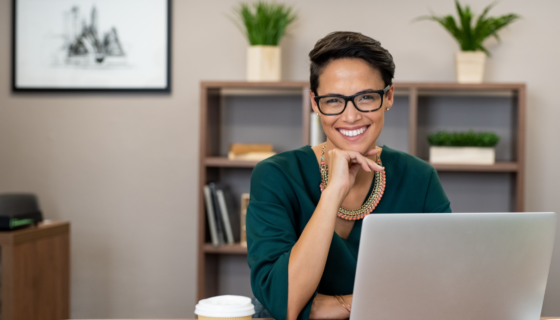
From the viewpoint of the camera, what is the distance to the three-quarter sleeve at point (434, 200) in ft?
4.71

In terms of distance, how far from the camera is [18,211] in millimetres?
2156

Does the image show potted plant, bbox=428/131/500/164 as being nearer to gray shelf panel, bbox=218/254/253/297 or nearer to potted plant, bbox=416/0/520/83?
potted plant, bbox=416/0/520/83

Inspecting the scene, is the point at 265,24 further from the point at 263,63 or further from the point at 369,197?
the point at 369,197

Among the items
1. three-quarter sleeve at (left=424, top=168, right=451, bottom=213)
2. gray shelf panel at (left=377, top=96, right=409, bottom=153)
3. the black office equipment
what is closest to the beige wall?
gray shelf panel at (left=377, top=96, right=409, bottom=153)

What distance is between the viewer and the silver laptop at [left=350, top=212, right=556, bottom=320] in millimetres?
801

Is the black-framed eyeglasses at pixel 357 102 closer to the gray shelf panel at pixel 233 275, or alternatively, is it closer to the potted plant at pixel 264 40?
the potted plant at pixel 264 40

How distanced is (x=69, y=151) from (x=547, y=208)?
2659 millimetres

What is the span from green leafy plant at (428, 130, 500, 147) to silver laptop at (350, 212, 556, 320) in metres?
1.73

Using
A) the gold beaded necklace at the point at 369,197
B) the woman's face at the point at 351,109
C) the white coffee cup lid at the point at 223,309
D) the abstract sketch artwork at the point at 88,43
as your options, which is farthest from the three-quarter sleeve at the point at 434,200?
the abstract sketch artwork at the point at 88,43

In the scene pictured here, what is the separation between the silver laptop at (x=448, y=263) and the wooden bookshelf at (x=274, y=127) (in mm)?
1685

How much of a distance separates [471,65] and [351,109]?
60.6 inches

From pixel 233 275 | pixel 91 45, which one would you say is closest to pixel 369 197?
pixel 233 275

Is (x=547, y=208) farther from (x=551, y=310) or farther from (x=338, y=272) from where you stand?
(x=338, y=272)

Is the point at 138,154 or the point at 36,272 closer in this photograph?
the point at 36,272
